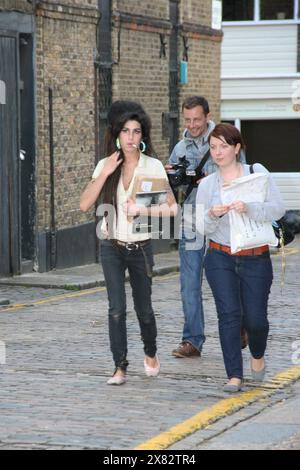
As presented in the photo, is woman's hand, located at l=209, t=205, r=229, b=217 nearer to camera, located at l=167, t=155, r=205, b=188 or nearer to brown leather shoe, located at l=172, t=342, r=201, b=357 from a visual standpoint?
camera, located at l=167, t=155, r=205, b=188

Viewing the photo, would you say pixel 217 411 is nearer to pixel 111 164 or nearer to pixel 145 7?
pixel 111 164

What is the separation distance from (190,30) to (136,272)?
564 inches

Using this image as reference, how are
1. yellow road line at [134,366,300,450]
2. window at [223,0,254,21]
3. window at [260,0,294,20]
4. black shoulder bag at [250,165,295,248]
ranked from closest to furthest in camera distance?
yellow road line at [134,366,300,450] → black shoulder bag at [250,165,295,248] → window at [260,0,294,20] → window at [223,0,254,21]

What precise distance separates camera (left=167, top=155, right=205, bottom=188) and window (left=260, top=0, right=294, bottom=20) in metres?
19.4

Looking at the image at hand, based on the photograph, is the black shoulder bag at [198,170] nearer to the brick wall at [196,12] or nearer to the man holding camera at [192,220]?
the man holding camera at [192,220]

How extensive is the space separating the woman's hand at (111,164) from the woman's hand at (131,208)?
0.80ft

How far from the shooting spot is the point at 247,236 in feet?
28.3

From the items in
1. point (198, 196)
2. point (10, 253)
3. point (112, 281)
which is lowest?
point (10, 253)

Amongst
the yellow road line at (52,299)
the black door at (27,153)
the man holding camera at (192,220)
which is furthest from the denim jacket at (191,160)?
the black door at (27,153)

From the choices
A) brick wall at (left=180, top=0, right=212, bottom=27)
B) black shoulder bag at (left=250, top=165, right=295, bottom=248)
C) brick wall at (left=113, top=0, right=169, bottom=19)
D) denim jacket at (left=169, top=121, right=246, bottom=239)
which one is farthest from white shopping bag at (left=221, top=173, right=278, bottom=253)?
brick wall at (left=180, top=0, right=212, bottom=27)

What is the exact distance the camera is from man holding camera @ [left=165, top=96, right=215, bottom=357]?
998 cm

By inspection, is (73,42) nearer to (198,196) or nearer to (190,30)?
(190,30)

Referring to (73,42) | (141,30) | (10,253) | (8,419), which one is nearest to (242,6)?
(141,30)

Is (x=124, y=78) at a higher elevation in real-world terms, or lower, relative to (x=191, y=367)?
higher
